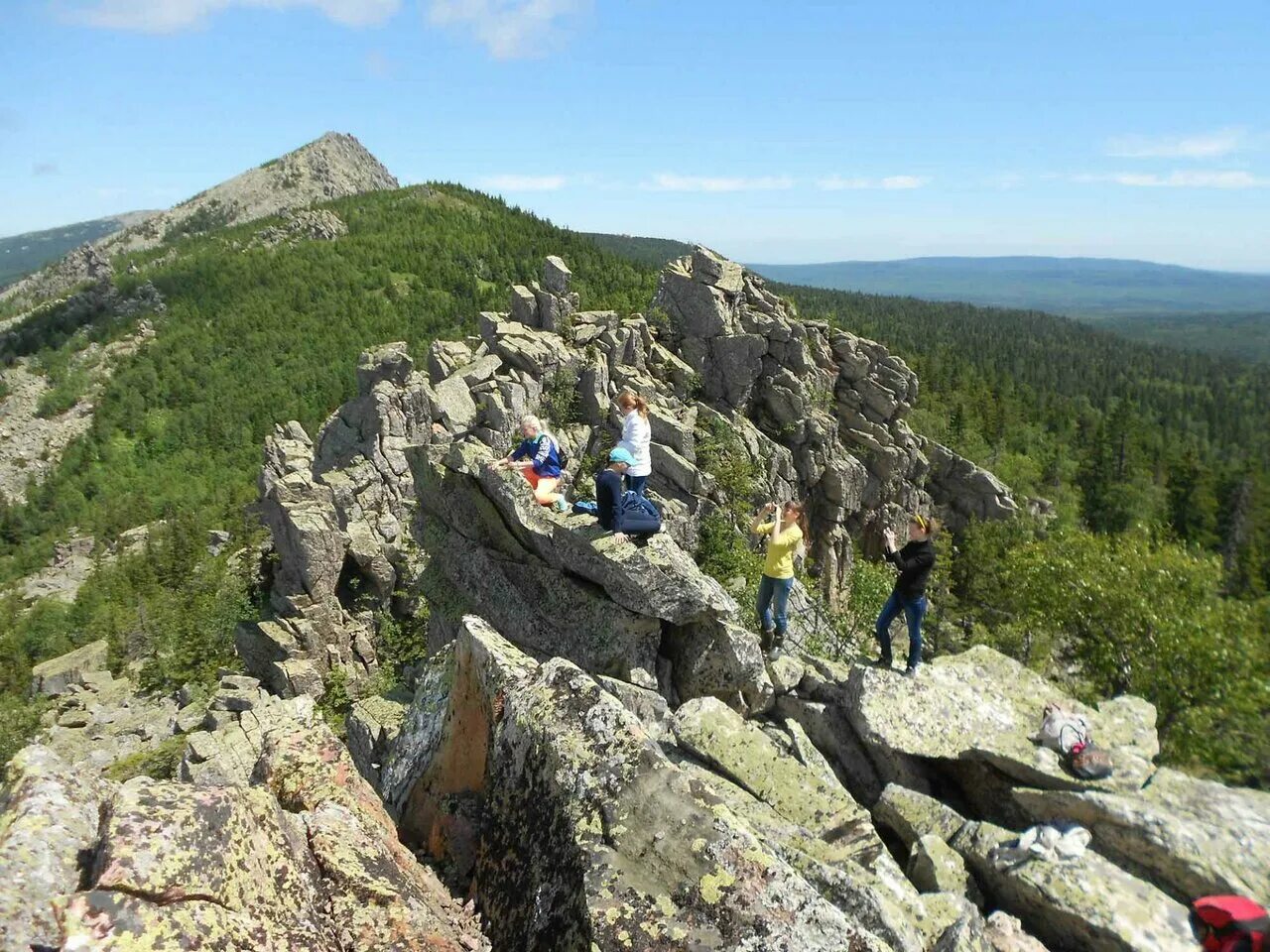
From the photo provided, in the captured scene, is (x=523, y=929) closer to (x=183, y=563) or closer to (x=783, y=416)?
(x=783, y=416)

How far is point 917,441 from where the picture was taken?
206 ft

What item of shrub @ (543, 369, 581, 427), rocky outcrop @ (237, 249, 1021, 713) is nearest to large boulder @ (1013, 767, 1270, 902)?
rocky outcrop @ (237, 249, 1021, 713)

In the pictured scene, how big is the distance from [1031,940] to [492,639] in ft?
24.5

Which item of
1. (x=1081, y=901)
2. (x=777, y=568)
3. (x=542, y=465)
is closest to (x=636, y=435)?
(x=542, y=465)

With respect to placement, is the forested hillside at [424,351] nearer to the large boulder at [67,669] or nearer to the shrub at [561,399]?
the large boulder at [67,669]

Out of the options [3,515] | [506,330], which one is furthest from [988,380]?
[3,515]

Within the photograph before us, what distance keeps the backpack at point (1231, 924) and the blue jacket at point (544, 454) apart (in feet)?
44.2

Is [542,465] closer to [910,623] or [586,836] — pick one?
[910,623]

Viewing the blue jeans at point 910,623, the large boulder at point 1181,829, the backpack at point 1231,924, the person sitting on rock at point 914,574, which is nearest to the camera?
the backpack at point 1231,924

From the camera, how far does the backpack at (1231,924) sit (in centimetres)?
768

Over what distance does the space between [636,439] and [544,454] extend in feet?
9.53

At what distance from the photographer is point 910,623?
1351 cm

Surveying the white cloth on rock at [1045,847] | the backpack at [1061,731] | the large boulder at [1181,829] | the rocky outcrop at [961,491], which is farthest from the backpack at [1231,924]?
the rocky outcrop at [961,491]

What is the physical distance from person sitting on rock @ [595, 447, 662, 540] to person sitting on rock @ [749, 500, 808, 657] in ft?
8.07
